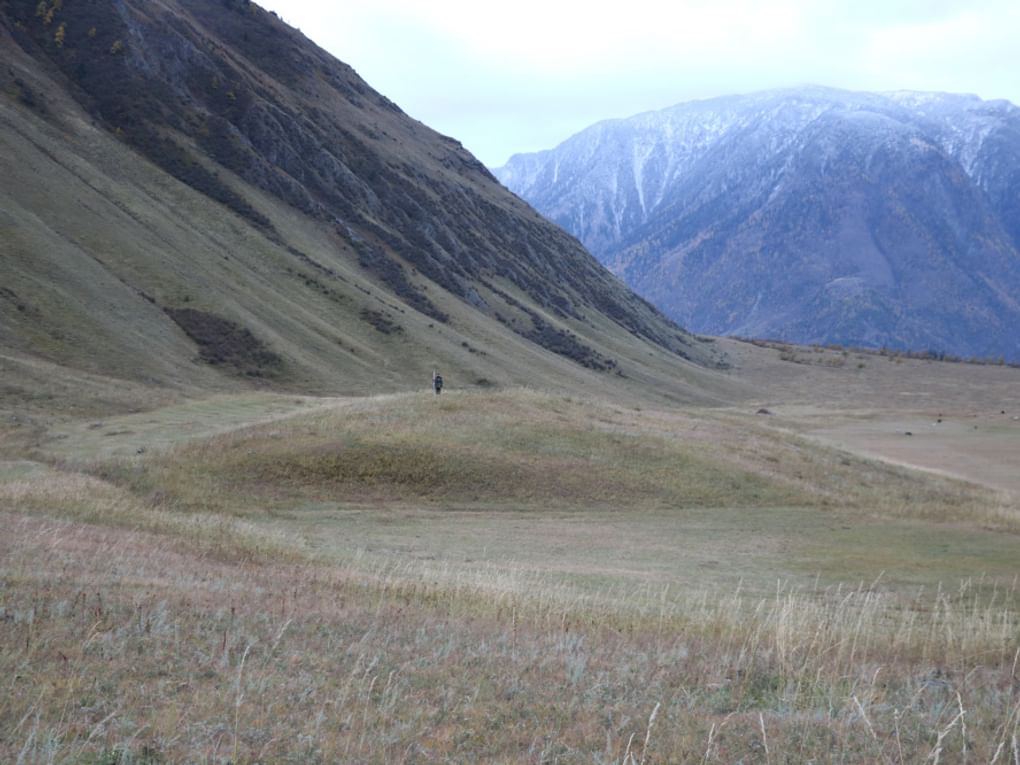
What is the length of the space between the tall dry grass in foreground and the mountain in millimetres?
47231

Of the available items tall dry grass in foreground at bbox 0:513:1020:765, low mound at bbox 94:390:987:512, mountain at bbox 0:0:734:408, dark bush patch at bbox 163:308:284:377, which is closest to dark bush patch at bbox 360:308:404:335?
mountain at bbox 0:0:734:408

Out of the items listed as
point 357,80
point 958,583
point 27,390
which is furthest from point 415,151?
point 958,583

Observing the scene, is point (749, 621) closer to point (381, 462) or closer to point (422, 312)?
point (381, 462)

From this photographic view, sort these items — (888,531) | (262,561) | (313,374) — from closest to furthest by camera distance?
(262,561), (888,531), (313,374)

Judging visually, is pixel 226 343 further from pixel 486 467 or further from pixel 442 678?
pixel 442 678

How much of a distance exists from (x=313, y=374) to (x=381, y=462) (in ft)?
129

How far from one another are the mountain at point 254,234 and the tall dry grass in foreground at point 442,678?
4723 cm

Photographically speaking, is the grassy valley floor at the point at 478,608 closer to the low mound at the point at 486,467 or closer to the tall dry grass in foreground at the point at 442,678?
the tall dry grass in foreground at the point at 442,678

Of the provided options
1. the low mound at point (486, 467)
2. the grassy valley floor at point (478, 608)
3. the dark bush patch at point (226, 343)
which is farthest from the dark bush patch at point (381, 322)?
the grassy valley floor at point (478, 608)

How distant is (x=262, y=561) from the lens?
52.2 ft

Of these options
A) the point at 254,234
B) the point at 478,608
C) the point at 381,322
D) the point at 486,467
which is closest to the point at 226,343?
the point at 381,322

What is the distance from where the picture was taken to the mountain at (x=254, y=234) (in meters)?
65.4

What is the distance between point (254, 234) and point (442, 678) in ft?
294

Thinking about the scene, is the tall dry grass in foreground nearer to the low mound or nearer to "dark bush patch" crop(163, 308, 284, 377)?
the low mound
